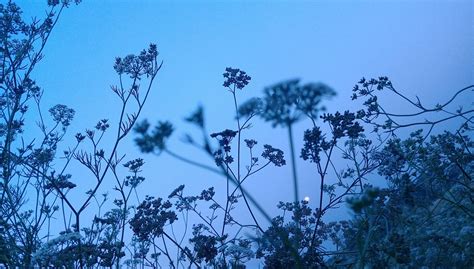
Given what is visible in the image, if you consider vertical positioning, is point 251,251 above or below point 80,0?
below

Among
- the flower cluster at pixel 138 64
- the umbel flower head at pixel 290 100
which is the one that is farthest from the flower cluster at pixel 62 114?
the umbel flower head at pixel 290 100

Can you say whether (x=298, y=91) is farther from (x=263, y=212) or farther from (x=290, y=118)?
(x=263, y=212)

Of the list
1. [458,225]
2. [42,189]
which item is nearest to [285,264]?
[458,225]

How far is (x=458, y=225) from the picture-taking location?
5859 mm

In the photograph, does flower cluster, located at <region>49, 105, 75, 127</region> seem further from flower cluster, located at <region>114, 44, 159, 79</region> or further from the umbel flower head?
the umbel flower head

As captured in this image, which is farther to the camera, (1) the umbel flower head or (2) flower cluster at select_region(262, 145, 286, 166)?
(2) flower cluster at select_region(262, 145, 286, 166)

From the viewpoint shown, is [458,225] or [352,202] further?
[458,225]

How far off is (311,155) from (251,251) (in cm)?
172

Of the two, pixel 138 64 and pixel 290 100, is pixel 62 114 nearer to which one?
pixel 138 64

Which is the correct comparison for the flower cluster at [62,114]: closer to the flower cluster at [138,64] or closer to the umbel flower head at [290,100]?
the flower cluster at [138,64]

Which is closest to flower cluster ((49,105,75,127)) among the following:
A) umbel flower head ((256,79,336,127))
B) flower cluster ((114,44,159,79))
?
flower cluster ((114,44,159,79))

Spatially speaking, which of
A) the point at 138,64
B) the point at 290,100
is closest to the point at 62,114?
the point at 138,64

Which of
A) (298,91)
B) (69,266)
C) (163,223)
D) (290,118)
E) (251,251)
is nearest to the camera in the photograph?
(290,118)

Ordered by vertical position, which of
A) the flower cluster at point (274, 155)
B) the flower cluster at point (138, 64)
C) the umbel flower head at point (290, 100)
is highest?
the flower cluster at point (138, 64)
